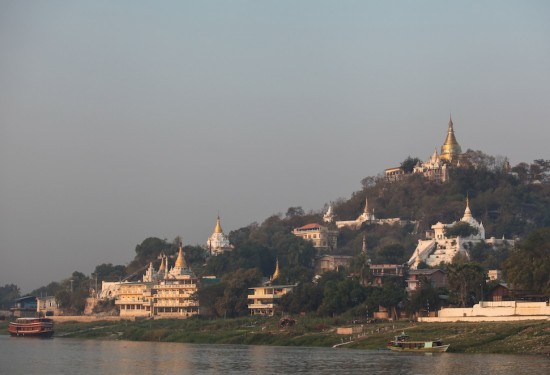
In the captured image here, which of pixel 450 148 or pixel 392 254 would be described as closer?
pixel 392 254

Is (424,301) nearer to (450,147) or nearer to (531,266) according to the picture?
(531,266)

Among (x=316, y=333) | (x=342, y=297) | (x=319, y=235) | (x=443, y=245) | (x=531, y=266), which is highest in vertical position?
(x=319, y=235)

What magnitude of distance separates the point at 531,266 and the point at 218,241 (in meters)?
75.1

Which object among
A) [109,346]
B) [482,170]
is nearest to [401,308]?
[109,346]

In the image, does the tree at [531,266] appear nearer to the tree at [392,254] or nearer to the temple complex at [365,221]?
the tree at [392,254]

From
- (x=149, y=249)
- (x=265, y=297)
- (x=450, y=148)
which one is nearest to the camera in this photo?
(x=265, y=297)

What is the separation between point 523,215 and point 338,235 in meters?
26.1

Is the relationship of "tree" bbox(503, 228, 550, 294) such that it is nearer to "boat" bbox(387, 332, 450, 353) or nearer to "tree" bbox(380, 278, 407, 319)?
"tree" bbox(380, 278, 407, 319)

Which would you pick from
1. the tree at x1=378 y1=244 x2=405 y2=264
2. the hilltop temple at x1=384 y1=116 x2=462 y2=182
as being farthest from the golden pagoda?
the tree at x1=378 y1=244 x2=405 y2=264

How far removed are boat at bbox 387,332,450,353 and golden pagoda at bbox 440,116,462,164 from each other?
95.2 m

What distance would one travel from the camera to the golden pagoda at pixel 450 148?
6431 inches

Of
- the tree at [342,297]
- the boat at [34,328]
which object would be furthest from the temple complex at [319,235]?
the tree at [342,297]

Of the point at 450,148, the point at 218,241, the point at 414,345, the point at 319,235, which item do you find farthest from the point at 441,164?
the point at 414,345

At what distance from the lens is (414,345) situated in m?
67.6
